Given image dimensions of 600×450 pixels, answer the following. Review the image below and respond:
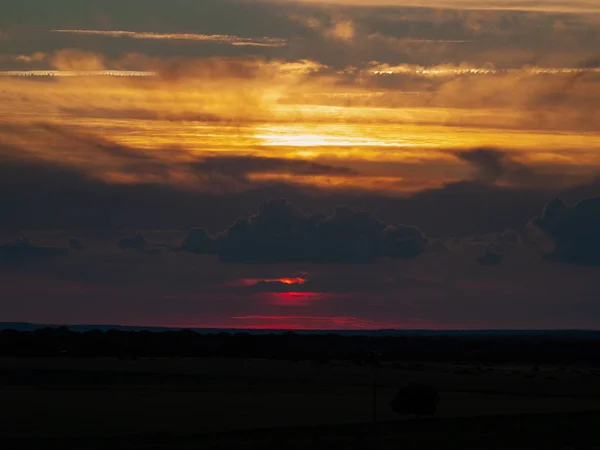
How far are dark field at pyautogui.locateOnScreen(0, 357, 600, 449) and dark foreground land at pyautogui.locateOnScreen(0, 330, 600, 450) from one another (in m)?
0.08

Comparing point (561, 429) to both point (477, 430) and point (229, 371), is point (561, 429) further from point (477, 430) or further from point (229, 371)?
point (229, 371)

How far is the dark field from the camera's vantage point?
41156mm

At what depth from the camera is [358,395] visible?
240 feet

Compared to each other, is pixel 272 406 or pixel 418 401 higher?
pixel 272 406

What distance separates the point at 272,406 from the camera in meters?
62.8

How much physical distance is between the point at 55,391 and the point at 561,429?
41.5 metres

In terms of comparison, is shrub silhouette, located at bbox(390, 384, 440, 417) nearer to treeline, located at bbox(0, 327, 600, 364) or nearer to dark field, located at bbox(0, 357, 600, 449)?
dark field, located at bbox(0, 357, 600, 449)

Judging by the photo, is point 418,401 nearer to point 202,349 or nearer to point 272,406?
point 272,406

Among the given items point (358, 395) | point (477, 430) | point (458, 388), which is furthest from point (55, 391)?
point (477, 430)

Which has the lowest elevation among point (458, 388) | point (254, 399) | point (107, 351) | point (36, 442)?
point (36, 442)

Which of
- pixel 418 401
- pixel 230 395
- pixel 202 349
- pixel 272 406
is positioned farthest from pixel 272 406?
pixel 202 349

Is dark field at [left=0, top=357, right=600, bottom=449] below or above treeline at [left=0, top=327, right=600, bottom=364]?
below

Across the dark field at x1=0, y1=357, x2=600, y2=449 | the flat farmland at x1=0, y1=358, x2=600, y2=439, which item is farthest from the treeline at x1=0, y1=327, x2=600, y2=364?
the flat farmland at x1=0, y1=358, x2=600, y2=439

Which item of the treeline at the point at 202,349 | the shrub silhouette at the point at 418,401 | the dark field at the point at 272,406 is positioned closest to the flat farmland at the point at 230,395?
the dark field at the point at 272,406
